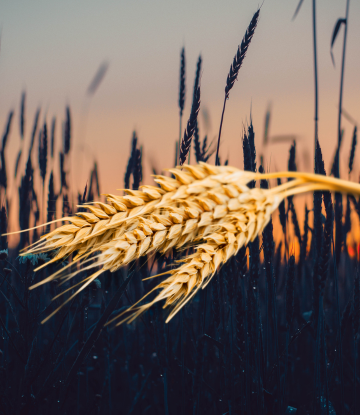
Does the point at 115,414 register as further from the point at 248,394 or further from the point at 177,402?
the point at 248,394

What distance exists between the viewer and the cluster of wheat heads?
1.13 feet

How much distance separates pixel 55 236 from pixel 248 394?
2.01 ft

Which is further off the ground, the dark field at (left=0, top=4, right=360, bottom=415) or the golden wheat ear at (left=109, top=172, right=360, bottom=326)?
the golden wheat ear at (left=109, top=172, right=360, bottom=326)

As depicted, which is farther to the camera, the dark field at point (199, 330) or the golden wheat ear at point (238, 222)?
the dark field at point (199, 330)

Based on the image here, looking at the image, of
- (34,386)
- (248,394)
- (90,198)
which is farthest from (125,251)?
(34,386)

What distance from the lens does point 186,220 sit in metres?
0.41

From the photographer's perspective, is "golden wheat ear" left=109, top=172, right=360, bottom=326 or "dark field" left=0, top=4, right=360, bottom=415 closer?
"golden wheat ear" left=109, top=172, right=360, bottom=326

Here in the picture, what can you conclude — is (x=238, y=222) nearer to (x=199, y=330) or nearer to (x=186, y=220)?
(x=186, y=220)

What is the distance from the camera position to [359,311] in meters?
0.83

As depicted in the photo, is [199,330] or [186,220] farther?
[199,330]

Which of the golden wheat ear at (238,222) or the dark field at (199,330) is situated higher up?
the golden wheat ear at (238,222)

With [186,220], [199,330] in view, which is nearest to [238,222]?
[186,220]

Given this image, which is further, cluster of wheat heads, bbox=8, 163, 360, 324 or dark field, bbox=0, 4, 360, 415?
dark field, bbox=0, 4, 360, 415

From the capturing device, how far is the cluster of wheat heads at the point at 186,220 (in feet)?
1.13
